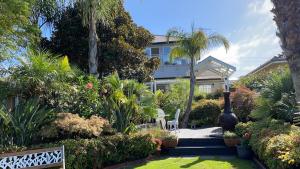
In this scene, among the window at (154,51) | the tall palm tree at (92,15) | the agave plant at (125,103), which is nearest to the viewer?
the agave plant at (125,103)

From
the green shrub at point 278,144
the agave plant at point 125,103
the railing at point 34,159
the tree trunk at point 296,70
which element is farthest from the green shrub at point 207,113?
the tree trunk at point 296,70

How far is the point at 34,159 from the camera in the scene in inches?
384

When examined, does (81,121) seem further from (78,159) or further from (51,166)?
(51,166)

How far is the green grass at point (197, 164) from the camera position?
12.6 metres

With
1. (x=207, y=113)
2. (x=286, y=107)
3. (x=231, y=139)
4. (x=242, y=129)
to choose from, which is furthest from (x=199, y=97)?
(x=286, y=107)

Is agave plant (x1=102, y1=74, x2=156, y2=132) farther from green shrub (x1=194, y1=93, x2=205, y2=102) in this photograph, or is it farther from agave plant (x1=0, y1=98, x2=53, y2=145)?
green shrub (x1=194, y1=93, x2=205, y2=102)

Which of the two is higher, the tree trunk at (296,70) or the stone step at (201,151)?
the tree trunk at (296,70)

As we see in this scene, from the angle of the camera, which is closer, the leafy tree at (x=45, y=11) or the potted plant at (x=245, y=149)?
the potted plant at (x=245, y=149)

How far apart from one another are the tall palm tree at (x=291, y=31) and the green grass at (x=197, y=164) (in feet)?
27.0

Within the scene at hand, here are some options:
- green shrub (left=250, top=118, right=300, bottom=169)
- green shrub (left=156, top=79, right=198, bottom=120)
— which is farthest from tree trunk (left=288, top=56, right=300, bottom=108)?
green shrub (left=156, top=79, right=198, bottom=120)

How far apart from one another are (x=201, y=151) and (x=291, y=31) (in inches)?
443

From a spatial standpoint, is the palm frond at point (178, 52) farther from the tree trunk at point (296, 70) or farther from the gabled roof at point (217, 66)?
the tree trunk at point (296, 70)

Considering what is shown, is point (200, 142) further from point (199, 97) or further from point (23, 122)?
point (199, 97)

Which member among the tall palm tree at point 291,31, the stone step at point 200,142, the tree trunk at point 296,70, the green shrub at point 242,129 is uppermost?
the tall palm tree at point 291,31
